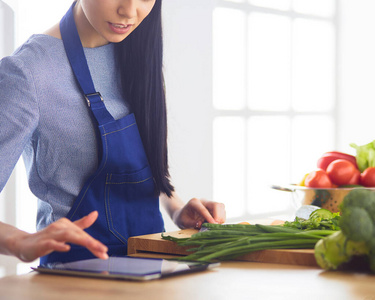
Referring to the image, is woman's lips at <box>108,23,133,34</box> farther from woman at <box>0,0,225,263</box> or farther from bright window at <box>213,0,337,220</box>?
bright window at <box>213,0,337,220</box>

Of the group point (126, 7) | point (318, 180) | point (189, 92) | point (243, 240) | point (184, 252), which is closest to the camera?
point (243, 240)

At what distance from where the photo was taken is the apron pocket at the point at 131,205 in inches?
68.8

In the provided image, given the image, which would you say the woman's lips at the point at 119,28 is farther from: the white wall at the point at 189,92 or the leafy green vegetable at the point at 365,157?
the white wall at the point at 189,92

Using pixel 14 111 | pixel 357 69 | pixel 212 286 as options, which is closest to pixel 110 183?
pixel 14 111

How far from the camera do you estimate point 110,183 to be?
1.74 meters

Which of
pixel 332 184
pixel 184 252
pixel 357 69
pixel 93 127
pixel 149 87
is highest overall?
pixel 357 69

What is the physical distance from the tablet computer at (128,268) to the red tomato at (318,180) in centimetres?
85

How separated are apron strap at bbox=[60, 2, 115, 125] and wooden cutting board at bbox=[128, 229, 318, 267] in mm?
369

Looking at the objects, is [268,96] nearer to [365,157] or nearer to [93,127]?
[365,157]

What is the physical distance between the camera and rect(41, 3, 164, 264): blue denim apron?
5.60 ft

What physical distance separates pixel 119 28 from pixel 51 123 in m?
0.31

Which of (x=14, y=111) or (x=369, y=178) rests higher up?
(x=14, y=111)

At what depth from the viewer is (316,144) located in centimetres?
488

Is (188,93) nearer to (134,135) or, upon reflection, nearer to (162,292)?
(134,135)
